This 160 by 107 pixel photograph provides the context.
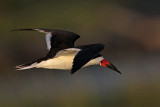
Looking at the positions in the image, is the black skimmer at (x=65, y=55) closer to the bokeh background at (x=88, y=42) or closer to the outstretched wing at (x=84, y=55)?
the outstretched wing at (x=84, y=55)

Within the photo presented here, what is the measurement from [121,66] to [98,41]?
3.12 ft

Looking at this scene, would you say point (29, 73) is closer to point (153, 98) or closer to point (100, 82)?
point (100, 82)

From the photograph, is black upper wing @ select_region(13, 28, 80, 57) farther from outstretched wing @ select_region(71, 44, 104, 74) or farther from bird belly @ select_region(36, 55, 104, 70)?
outstretched wing @ select_region(71, 44, 104, 74)

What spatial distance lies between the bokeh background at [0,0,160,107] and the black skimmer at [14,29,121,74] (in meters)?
0.77

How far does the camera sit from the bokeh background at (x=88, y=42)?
9.37 metres

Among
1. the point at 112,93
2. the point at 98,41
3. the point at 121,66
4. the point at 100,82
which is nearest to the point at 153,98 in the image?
the point at 112,93

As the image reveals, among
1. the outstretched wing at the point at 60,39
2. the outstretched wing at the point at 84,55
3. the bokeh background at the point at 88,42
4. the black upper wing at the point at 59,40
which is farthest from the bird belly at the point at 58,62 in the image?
the bokeh background at the point at 88,42

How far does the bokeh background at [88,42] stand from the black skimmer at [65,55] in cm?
77

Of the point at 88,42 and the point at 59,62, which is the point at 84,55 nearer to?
the point at 59,62

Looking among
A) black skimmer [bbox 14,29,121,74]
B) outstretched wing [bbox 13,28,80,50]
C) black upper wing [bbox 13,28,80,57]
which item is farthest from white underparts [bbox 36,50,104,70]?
outstretched wing [bbox 13,28,80,50]

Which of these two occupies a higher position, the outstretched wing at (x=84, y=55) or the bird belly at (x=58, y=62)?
the outstretched wing at (x=84, y=55)

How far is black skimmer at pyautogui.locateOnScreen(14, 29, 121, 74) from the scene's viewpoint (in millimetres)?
7262

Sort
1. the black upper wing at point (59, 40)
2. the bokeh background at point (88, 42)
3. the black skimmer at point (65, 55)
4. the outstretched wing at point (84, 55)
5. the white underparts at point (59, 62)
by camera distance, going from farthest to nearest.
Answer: the bokeh background at point (88, 42)
the black upper wing at point (59, 40)
the white underparts at point (59, 62)
the black skimmer at point (65, 55)
the outstretched wing at point (84, 55)

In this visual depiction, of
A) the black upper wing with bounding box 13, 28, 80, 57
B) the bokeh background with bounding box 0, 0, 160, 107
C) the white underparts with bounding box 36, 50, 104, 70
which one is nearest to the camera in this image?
the white underparts with bounding box 36, 50, 104, 70
